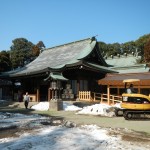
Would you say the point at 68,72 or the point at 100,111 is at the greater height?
the point at 68,72

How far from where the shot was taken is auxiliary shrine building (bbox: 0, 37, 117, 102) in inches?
1092

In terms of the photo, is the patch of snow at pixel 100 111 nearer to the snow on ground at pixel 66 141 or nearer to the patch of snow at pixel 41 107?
the patch of snow at pixel 41 107

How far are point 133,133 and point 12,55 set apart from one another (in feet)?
233

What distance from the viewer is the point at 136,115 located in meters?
17.5

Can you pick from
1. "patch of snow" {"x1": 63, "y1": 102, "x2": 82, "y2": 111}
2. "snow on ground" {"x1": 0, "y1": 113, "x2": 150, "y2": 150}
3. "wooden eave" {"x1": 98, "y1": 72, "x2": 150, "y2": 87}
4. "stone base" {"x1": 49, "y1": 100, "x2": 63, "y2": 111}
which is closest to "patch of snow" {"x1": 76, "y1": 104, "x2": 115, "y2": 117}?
"patch of snow" {"x1": 63, "y1": 102, "x2": 82, "y2": 111}

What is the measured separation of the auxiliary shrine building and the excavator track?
8.71 meters

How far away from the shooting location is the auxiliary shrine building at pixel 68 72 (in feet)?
91.0

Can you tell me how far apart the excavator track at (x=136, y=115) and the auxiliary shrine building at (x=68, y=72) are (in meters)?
8.71

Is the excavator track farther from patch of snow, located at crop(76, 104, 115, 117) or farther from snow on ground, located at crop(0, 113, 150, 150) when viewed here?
snow on ground, located at crop(0, 113, 150, 150)

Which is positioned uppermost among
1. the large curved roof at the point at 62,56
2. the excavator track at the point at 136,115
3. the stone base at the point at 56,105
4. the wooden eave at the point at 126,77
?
the large curved roof at the point at 62,56

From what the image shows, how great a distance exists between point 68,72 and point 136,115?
13633 mm

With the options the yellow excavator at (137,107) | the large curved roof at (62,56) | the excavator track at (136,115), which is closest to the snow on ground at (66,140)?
the excavator track at (136,115)

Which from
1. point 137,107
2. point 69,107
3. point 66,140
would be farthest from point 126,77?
point 66,140

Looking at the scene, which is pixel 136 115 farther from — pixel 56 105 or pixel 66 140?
A: pixel 56 105
